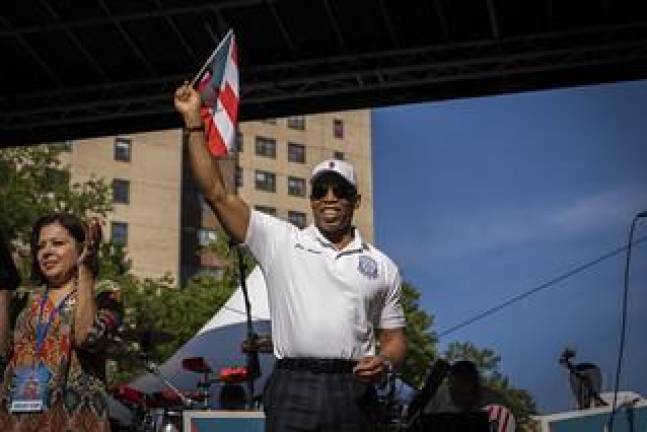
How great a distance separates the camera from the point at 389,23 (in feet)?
28.4

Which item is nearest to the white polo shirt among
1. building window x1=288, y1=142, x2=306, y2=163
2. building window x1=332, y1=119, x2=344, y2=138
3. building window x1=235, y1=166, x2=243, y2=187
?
building window x1=235, y1=166, x2=243, y2=187

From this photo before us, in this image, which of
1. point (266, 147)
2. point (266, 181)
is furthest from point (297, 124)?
point (266, 181)

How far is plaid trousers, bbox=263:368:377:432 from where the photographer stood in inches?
125

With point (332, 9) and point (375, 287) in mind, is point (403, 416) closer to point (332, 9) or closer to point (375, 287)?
point (375, 287)

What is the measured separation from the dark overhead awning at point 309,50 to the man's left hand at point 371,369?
5801mm

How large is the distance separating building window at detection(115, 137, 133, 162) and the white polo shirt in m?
50.9

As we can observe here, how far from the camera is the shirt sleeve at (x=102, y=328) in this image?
10.5ft

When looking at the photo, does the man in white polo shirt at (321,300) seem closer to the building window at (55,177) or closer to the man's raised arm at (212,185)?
the man's raised arm at (212,185)

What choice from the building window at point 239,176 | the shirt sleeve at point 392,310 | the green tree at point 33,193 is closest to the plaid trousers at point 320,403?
the shirt sleeve at point 392,310

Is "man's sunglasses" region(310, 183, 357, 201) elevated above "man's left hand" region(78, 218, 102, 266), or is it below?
above

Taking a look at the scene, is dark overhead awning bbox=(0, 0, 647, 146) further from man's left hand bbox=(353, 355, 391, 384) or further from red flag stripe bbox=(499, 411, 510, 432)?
man's left hand bbox=(353, 355, 391, 384)

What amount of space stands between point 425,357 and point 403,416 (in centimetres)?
2805

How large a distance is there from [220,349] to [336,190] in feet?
27.1

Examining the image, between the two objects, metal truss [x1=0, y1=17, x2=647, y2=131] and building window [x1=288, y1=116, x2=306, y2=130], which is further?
building window [x1=288, y1=116, x2=306, y2=130]
